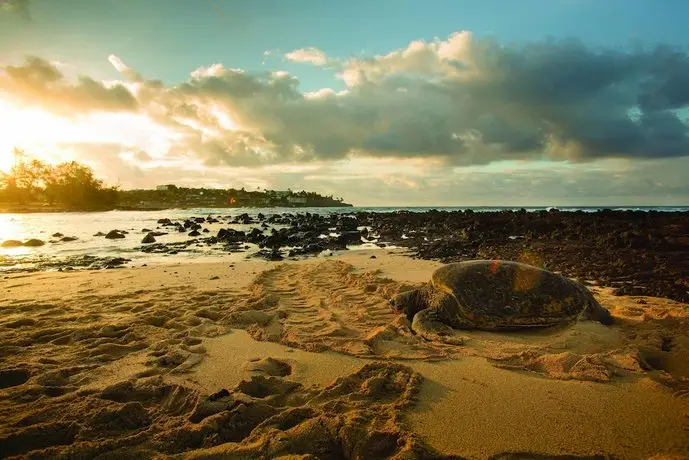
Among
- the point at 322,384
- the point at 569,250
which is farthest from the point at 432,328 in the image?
the point at 569,250

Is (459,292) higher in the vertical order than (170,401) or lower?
higher

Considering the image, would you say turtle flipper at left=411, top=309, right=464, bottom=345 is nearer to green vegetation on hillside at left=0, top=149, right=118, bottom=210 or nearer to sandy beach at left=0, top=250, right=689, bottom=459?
sandy beach at left=0, top=250, right=689, bottom=459

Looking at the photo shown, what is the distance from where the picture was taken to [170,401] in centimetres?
297

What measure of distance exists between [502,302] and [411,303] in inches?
54.4

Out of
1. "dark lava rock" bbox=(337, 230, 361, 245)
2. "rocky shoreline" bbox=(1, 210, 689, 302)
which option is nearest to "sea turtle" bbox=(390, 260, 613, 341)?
"rocky shoreline" bbox=(1, 210, 689, 302)

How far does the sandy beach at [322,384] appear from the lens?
2422mm

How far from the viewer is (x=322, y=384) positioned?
130 inches

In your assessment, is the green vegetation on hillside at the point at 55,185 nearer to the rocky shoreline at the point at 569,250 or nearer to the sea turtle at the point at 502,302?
the rocky shoreline at the point at 569,250

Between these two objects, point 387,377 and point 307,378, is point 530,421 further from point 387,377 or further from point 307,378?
point 307,378

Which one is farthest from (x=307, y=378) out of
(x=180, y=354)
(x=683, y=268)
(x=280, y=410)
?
(x=683, y=268)

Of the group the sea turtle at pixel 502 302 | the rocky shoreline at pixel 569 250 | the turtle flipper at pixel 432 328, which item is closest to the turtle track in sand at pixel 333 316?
the turtle flipper at pixel 432 328

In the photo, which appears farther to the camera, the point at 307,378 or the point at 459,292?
the point at 459,292

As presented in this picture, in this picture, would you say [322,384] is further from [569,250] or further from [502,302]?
[569,250]

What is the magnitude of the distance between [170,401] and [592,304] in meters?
5.66
